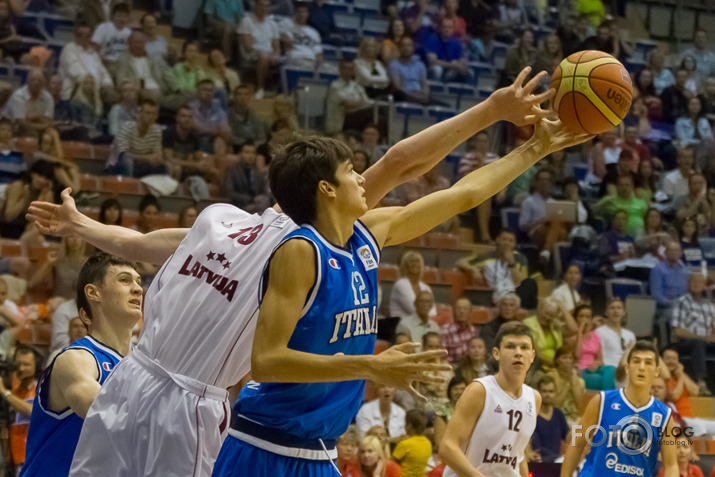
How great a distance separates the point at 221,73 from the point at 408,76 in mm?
2576

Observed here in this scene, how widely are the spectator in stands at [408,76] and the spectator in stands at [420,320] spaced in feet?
12.5

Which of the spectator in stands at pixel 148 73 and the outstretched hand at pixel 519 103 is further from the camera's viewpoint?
the spectator in stands at pixel 148 73

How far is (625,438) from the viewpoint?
6910 millimetres

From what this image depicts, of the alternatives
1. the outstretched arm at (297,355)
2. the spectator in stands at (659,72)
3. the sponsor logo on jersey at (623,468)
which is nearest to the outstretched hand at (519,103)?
the outstretched arm at (297,355)

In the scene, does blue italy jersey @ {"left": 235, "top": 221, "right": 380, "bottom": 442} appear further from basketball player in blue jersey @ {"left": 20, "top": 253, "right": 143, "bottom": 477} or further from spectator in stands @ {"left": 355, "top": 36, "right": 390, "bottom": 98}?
spectator in stands @ {"left": 355, "top": 36, "right": 390, "bottom": 98}

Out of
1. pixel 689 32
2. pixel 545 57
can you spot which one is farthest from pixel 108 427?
pixel 689 32

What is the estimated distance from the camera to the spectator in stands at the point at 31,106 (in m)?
10.3

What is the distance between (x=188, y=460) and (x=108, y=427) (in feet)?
1.07

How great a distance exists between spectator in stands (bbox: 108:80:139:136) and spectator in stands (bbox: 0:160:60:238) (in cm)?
138

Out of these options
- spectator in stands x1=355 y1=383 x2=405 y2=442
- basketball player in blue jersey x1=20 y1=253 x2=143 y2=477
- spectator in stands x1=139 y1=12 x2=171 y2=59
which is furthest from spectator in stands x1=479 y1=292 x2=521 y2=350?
basketball player in blue jersey x1=20 y1=253 x2=143 y2=477

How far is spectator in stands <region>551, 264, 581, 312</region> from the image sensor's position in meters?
10.6

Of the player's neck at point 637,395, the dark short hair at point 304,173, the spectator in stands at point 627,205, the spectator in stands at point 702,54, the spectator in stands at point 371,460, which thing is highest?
the spectator in stands at point 702,54

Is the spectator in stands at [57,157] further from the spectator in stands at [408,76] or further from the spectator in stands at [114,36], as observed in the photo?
the spectator in stands at [408,76]

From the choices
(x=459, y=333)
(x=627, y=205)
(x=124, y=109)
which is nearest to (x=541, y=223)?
(x=627, y=205)
